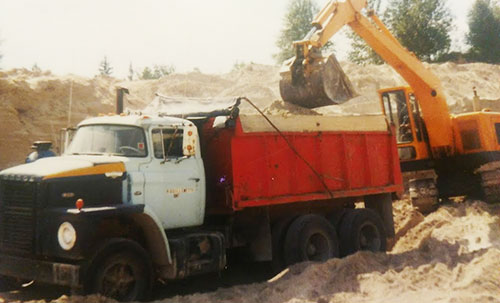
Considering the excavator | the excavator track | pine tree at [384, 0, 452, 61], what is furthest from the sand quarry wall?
pine tree at [384, 0, 452, 61]

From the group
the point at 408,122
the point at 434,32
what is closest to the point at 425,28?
the point at 434,32

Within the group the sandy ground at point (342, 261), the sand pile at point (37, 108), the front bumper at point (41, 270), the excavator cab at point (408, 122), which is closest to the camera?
the front bumper at point (41, 270)

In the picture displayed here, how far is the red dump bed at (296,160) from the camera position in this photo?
834 cm

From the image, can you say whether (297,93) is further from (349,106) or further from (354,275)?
(349,106)

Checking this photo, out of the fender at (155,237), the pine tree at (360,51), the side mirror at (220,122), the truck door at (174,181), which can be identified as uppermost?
the pine tree at (360,51)

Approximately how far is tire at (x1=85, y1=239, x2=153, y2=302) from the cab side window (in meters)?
1.39

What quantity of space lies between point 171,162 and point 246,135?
133cm

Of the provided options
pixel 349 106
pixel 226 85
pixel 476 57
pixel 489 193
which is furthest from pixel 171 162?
pixel 476 57

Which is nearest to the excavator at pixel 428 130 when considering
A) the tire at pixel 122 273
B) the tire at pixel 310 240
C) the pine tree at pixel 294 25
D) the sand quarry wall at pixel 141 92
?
the sand quarry wall at pixel 141 92

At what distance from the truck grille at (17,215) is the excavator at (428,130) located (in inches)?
315

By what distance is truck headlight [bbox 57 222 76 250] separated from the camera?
635cm

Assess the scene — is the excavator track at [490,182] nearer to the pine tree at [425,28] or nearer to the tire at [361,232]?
the tire at [361,232]

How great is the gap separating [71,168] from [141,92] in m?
25.8

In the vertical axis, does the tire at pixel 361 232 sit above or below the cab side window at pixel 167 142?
below
